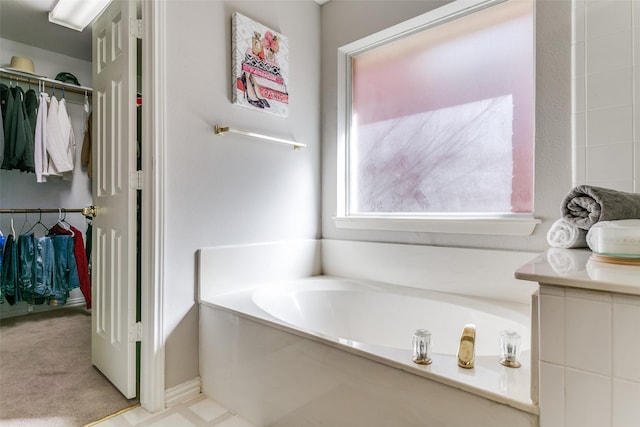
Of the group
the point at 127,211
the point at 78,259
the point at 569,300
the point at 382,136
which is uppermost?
the point at 382,136

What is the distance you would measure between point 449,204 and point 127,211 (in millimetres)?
1615

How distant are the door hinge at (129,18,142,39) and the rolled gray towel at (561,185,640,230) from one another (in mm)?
1792

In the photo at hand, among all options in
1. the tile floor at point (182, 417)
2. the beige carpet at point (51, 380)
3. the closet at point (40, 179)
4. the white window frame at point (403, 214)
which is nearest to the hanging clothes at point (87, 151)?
the closet at point (40, 179)

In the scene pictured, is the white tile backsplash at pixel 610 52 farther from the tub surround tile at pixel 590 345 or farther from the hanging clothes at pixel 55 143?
the hanging clothes at pixel 55 143

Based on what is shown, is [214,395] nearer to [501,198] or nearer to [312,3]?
[501,198]

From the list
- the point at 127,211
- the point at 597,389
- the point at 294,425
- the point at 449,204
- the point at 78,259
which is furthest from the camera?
the point at 78,259

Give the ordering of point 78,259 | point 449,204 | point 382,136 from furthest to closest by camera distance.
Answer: point 78,259 < point 382,136 < point 449,204

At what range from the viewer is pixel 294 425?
123 centimetres

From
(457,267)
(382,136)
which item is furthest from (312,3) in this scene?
(457,267)

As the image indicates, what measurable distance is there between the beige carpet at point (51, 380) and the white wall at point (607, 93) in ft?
7.36

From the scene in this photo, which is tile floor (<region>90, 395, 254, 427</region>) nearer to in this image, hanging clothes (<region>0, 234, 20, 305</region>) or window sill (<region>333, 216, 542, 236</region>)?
window sill (<region>333, 216, 542, 236</region>)

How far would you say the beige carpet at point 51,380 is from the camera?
149 centimetres

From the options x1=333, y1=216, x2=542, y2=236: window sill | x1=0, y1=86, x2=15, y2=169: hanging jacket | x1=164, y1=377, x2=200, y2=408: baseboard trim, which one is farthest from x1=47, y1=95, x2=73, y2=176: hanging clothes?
x1=333, y1=216, x2=542, y2=236: window sill

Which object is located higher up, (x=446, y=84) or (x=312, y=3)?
(x=312, y=3)
